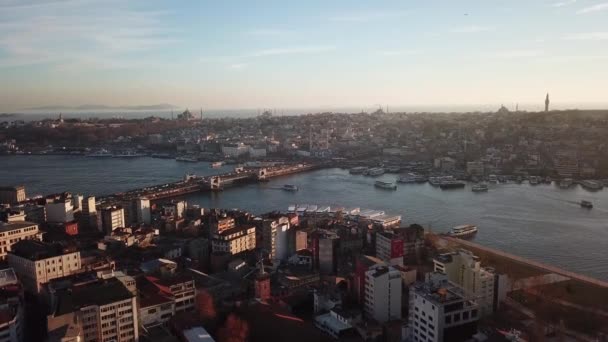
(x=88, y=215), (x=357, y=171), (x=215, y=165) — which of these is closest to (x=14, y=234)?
(x=88, y=215)

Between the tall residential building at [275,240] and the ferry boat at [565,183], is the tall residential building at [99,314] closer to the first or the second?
the tall residential building at [275,240]

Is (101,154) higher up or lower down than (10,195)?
lower down

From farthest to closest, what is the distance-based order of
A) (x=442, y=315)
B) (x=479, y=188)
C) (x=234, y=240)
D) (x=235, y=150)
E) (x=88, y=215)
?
(x=235, y=150) < (x=479, y=188) < (x=88, y=215) < (x=234, y=240) < (x=442, y=315)

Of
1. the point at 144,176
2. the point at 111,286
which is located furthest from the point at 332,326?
the point at 144,176

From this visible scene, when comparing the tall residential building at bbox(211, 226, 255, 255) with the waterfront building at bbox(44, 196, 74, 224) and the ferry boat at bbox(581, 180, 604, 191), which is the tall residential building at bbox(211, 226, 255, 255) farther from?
the ferry boat at bbox(581, 180, 604, 191)

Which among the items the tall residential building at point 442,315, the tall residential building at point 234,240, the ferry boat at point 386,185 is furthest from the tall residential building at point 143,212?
the ferry boat at point 386,185

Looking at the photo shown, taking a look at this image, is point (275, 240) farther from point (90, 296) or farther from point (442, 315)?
point (442, 315)
